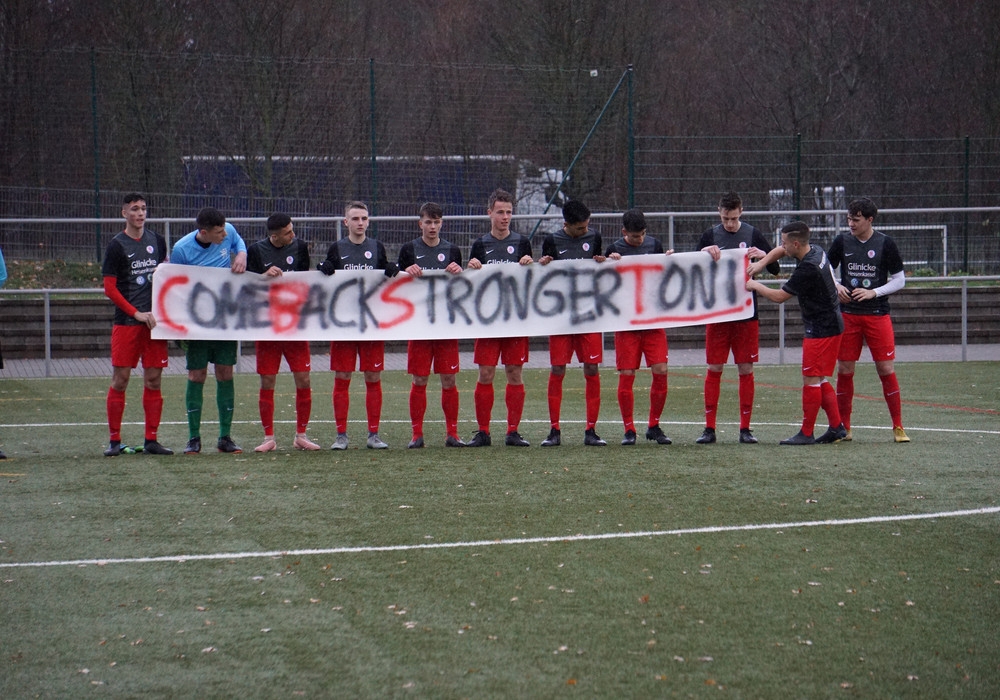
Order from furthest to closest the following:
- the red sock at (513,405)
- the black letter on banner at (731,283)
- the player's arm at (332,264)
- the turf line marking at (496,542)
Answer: the black letter on banner at (731,283), the player's arm at (332,264), the red sock at (513,405), the turf line marking at (496,542)

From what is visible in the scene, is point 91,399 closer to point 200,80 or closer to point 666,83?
point 200,80

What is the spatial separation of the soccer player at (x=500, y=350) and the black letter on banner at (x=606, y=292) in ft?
2.09

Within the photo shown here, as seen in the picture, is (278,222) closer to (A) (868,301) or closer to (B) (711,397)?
(B) (711,397)

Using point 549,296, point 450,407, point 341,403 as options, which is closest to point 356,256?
point 341,403

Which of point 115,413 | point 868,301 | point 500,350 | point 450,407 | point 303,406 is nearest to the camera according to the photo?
point 115,413

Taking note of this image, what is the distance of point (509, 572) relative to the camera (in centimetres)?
536

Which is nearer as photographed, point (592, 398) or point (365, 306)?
point (592, 398)

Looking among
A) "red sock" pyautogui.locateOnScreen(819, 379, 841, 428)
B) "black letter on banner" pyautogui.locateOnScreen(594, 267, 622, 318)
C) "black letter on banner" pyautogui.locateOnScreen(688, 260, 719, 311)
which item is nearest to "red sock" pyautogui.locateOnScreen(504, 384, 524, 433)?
"black letter on banner" pyautogui.locateOnScreen(594, 267, 622, 318)

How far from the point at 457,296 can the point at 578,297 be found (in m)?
1.02

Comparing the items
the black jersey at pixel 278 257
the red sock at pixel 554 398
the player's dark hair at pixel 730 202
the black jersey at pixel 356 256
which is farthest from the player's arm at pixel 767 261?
the black jersey at pixel 278 257

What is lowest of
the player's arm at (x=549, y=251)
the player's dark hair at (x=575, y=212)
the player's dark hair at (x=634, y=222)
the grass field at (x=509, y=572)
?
the grass field at (x=509, y=572)

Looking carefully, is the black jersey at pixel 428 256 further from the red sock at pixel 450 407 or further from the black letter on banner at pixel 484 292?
the red sock at pixel 450 407

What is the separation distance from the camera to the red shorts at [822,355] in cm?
887

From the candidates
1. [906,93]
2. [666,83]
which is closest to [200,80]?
[666,83]
